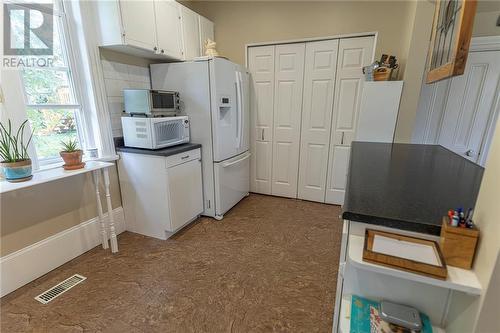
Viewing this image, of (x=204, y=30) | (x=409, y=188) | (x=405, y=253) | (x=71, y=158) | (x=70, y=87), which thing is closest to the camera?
(x=405, y=253)

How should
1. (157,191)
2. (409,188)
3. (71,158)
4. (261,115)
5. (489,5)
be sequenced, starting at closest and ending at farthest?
(409,188)
(71,158)
(157,191)
(489,5)
(261,115)

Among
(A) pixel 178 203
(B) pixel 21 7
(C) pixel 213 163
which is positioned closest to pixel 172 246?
(A) pixel 178 203

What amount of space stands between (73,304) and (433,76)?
2.65 meters

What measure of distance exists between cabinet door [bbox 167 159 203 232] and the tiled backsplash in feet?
2.54

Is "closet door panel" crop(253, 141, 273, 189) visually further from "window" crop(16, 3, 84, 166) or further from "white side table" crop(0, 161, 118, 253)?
"window" crop(16, 3, 84, 166)

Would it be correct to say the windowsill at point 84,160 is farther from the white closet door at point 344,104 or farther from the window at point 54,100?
the white closet door at point 344,104

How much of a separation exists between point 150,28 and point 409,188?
8.41 ft

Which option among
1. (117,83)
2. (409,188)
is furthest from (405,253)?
(117,83)

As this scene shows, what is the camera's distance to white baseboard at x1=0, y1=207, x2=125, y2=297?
1.82 meters

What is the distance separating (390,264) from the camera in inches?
30.0

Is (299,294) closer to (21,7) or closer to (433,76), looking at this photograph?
(433,76)

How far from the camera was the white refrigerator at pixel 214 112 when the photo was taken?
2635 mm

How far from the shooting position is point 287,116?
3.43m

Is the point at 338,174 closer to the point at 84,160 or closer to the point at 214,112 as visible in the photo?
the point at 214,112
